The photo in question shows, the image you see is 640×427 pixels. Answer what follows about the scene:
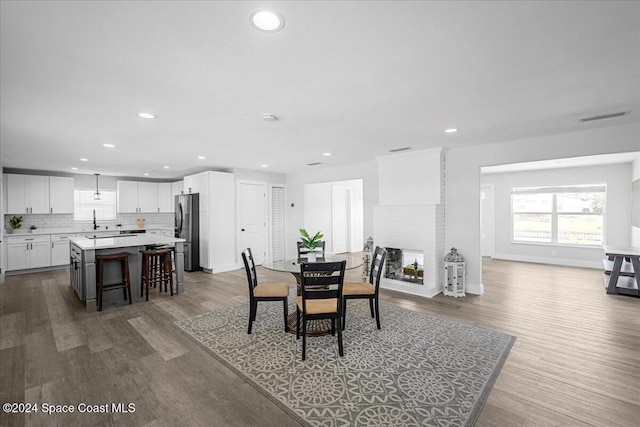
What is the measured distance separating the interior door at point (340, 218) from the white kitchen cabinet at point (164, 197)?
17.1ft

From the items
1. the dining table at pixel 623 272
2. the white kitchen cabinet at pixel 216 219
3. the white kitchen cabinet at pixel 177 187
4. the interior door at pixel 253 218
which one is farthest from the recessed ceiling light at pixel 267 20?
the white kitchen cabinet at pixel 177 187

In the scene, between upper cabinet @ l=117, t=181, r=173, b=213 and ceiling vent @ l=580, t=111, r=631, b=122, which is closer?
ceiling vent @ l=580, t=111, r=631, b=122

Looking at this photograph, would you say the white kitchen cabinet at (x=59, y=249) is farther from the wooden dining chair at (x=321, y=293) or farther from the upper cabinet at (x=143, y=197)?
the wooden dining chair at (x=321, y=293)

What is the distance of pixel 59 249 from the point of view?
688 cm

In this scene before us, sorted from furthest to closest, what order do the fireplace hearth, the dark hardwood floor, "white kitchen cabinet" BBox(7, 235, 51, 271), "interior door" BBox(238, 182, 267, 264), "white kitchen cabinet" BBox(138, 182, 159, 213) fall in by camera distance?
"white kitchen cabinet" BBox(138, 182, 159, 213) → "interior door" BBox(238, 182, 267, 264) → "white kitchen cabinet" BBox(7, 235, 51, 271) → the fireplace hearth → the dark hardwood floor

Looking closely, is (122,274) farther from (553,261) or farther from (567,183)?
(567,183)

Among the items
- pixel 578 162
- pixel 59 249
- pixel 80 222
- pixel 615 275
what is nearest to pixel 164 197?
pixel 80 222

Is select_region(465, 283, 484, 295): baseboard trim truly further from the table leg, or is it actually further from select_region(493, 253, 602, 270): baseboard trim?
select_region(493, 253, 602, 270): baseboard trim

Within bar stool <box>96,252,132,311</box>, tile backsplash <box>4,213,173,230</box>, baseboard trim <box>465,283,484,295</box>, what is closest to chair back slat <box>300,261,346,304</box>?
baseboard trim <box>465,283,484,295</box>

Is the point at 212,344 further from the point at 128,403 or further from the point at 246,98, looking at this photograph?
the point at 246,98

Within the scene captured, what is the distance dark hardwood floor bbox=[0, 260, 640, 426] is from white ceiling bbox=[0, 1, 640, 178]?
8.04 feet

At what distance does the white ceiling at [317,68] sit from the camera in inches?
58.2

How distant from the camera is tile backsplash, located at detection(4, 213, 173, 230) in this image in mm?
7027

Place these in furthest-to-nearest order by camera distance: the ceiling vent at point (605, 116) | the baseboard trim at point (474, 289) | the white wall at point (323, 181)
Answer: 1. the white wall at point (323, 181)
2. the baseboard trim at point (474, 289)
3. the ceiling vent at point (605, 116)
